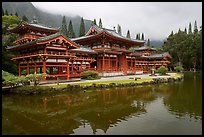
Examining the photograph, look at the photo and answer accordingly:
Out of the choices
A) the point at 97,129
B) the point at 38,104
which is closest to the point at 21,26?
the point at 38,104

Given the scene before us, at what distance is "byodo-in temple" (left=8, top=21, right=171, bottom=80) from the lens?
26142 mm

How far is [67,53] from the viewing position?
27.9m

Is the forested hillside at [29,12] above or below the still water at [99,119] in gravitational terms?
above

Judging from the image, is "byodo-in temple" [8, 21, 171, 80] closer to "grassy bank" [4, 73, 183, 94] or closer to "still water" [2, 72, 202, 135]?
"grassy bank" [4, 73, 183, 94]

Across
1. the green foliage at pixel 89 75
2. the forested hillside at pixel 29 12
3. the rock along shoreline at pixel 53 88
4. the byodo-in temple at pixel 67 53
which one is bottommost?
the rock along shoreline at pixel 53 88

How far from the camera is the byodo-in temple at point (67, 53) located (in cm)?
2614

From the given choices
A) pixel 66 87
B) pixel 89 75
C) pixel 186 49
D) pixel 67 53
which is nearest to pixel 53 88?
pixel 66 87

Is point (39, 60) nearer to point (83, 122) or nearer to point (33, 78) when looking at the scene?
point (33, 78)

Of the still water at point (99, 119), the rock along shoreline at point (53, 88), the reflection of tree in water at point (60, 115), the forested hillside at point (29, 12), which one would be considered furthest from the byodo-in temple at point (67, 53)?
the forested hillside at point (29, 12)

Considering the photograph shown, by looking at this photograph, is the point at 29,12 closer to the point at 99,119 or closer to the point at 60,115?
the point at 60,115

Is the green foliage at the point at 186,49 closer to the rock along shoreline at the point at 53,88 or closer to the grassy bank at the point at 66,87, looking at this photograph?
the grassy bank at the point at 66,87

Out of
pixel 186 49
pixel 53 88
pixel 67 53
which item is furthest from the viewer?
pixel 186 49

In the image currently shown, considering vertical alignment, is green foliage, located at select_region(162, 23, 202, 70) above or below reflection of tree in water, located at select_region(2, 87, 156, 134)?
above

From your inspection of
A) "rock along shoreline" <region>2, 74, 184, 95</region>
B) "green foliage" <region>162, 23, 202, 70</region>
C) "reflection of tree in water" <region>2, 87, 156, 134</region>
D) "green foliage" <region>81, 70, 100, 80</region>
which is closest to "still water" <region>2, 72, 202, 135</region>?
"reflection of tree in water" <region>2, 87, 156, 134</region>
